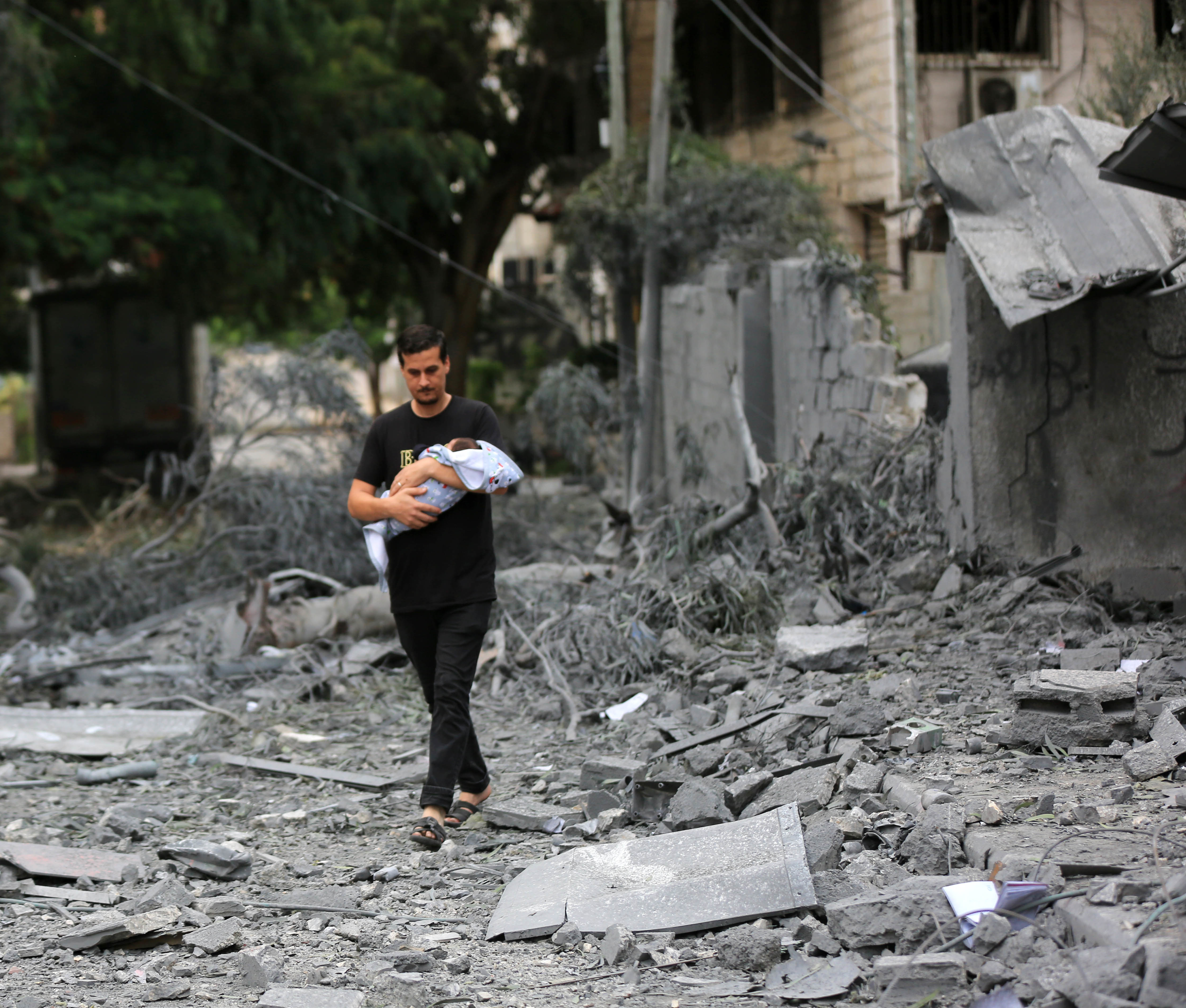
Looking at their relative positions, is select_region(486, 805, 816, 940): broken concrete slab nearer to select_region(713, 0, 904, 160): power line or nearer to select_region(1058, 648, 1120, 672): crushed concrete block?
select_region(1058, 648, 1120, 672): crushed concrete block

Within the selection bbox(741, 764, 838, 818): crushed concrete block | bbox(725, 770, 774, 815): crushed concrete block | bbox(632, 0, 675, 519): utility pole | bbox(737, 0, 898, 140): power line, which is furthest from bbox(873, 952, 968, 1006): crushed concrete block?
bbox(737, 0, 898, 140): power line

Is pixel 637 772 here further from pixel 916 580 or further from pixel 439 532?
pixel 916 580

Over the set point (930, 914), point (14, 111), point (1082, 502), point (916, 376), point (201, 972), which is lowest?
point (201, 972)

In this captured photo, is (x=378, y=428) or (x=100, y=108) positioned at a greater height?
(x=100, y=108)

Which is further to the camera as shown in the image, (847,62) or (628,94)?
(628,94)

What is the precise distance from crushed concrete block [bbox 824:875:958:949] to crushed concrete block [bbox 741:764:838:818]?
2.74 feet

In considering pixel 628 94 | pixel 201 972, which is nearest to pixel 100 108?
pixel 628 94

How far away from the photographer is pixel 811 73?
12.7 meters

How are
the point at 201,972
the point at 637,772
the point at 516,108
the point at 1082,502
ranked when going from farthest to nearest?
the point at 516,108 < the point at 1082,502 < the point at 637,772 < the point at 201,972

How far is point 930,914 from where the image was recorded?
3.32 meters

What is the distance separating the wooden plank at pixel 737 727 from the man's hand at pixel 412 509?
4.94ft

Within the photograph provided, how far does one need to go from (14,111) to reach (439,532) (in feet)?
29.4

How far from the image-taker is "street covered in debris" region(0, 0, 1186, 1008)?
12.1 ft

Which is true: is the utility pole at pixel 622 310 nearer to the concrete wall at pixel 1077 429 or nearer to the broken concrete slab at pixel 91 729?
the concrete wall at pixel 1077 429
